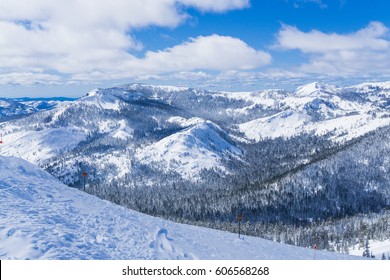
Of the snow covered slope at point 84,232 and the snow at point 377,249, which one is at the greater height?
the snow covered slope at point 84,232

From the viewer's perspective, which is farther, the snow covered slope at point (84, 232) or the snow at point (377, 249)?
the snow at point (377, 249)

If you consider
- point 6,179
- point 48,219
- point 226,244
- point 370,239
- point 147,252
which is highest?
point 6,179

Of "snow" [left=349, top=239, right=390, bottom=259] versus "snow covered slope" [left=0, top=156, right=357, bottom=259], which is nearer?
"snow covered slope" [left=0, top=156, right=357, bottom=259]

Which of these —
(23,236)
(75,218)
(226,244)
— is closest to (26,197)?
(75,218)

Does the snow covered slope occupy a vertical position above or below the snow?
above

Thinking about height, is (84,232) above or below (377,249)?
above

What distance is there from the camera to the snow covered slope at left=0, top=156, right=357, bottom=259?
104 feet

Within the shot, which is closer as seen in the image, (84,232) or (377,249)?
(84,232)

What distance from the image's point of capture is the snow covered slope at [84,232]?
3170 cm

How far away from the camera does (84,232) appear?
3688cm

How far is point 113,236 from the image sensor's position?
124 ft

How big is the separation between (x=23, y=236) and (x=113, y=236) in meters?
9.79

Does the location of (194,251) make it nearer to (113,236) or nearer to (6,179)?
(113,236)
